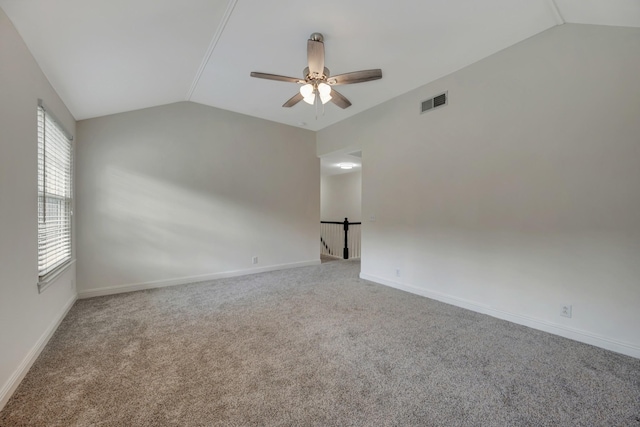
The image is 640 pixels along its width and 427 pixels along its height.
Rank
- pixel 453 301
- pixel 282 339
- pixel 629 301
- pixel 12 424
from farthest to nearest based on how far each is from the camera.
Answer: pixel 453 301 < pixel 282 339 < pixel 629 301 < pixel 12 424

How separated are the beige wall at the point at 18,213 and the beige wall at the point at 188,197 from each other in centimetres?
150

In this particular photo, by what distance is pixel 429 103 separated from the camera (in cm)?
364

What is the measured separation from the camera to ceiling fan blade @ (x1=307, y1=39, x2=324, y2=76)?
2340 mm

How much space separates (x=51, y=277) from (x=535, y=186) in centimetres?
493

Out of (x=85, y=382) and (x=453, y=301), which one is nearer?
→ (x=85, y=382)

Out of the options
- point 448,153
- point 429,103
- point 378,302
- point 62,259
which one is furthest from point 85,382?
point 429,103

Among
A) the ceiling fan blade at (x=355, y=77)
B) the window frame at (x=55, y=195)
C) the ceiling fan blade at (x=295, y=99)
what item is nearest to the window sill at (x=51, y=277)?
the window frame at (x=55, y=195)

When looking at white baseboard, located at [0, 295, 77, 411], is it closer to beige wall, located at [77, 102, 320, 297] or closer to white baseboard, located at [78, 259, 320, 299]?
white baseboard, located at [78, 259, 320, 299]

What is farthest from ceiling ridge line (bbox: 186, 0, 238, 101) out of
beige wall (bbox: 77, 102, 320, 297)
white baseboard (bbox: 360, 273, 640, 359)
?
white baseboard (bbox: 360, 273, 640, 359)

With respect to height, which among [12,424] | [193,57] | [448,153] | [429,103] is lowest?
[12,424]

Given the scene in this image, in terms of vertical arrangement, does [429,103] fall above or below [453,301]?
above

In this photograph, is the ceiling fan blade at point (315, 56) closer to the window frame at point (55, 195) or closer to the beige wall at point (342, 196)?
the window frame at point (55, 195)

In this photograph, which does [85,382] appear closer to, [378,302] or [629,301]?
[378,302]

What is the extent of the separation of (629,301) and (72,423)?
4.12m
